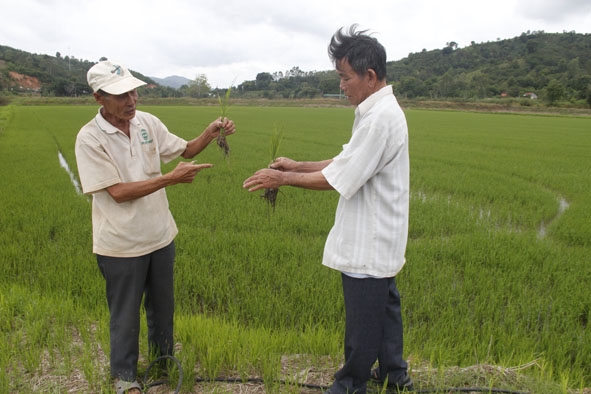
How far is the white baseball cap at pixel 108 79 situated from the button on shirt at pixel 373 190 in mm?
959

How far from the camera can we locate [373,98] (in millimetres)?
1751

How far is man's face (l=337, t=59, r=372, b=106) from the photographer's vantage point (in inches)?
68.1

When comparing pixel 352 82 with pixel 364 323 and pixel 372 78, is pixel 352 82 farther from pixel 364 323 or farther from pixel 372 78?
pixel 364 323

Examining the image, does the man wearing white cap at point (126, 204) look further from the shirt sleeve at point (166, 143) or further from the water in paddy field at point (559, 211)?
the water in paddy field at point (559, 211)

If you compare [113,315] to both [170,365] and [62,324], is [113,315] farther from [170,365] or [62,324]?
[62,324]

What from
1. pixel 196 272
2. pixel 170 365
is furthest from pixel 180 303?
pixel 170 365

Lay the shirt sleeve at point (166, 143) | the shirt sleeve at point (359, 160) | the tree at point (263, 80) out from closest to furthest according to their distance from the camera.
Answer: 1. the shirt sleeve at point (359, 160)
2. the shirt sleeve at point (166, 143)
3. the tree at point (263, 80)

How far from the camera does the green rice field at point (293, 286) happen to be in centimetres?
241

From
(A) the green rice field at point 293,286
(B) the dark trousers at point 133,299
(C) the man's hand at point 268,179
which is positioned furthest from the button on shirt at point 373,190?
(B) the dark trousers at point 133,299

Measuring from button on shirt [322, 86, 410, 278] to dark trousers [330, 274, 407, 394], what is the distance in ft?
0.26

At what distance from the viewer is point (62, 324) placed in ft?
9.20

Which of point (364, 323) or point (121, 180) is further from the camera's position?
point (121, 180)

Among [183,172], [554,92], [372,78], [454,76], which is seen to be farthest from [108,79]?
[454,76]

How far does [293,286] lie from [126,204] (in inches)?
70.0
